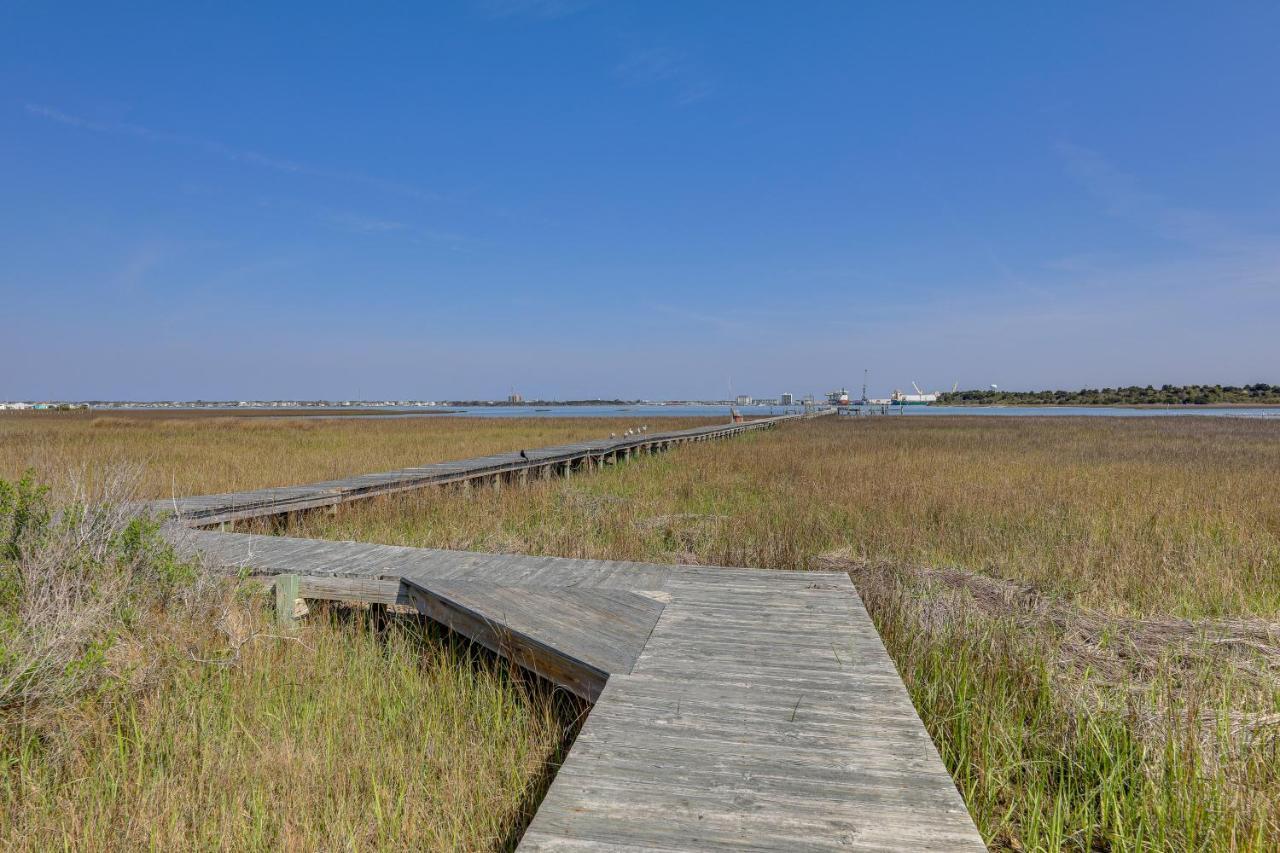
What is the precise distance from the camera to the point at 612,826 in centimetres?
205

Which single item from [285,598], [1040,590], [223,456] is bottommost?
[1040,590]

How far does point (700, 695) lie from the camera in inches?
119

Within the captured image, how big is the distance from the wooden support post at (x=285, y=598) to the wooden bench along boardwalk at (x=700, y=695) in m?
0.02

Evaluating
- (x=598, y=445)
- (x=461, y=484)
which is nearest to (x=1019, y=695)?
(x=461, y=484)

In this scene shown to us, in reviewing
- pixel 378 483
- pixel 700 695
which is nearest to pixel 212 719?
pixel 700 695

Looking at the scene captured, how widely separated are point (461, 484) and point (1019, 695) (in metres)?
9.47

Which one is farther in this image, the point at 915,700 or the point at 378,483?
the point at 378,483

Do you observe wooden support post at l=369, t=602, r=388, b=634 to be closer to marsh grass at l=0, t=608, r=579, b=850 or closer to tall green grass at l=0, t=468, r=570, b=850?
tall green grass at l=0, t=468, r=570, b=850

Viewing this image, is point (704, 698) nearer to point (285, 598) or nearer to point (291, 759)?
point (291, 759)

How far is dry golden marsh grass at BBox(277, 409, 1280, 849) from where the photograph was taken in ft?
9.67

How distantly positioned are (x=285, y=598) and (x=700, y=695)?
356 cm

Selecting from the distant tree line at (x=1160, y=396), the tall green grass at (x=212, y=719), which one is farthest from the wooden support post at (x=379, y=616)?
the distant tree line at (x=1160, y=396)

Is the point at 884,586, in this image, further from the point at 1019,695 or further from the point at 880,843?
the point at 880,843

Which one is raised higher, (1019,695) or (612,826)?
(612,826)
